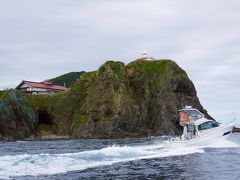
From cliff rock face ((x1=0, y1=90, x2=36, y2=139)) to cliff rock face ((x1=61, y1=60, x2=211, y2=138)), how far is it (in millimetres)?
13471

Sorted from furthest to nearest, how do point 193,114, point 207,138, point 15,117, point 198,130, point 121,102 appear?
point 121,102
point 15,117
point 193,114
point 198,130
point 207,138

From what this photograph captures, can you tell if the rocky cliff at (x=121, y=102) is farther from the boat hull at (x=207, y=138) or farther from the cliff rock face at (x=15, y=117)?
the boat hull at (x=207, y=138)

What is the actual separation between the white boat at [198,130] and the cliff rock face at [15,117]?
74.7m

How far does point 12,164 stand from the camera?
1421 inches

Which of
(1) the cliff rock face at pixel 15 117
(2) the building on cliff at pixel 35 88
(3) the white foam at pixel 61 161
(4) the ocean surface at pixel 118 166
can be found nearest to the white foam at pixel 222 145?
(3) the white foam at pixel 61 161

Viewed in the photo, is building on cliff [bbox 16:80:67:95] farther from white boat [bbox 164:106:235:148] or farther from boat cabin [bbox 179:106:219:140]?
boat cabin [bbox 179:106:219:140]

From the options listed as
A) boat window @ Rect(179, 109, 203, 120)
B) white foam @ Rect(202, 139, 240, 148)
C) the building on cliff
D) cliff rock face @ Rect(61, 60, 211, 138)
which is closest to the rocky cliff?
cliff rock face @ Rect(61, 60, 211, 138)

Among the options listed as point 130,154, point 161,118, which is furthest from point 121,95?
point 130,154

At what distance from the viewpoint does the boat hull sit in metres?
53.6

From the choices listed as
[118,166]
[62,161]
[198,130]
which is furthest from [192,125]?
[62,161]

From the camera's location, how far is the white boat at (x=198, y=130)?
5491 cm

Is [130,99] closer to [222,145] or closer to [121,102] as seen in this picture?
[121,102]

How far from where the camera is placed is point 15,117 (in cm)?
12362

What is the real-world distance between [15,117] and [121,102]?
31.3 meters
